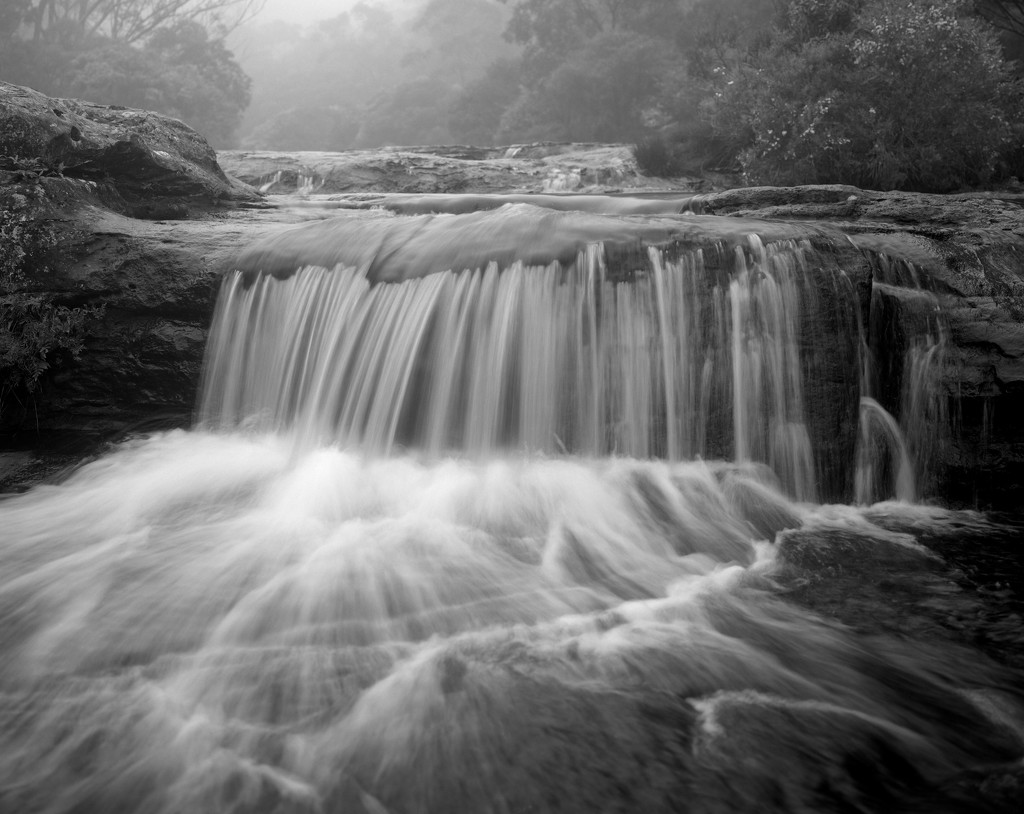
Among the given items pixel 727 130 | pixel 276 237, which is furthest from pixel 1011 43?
pixel 276 237

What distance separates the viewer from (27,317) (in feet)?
20.3

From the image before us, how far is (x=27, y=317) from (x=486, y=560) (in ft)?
15.6

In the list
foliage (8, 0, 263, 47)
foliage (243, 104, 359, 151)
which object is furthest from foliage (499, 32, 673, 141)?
foliage (8, 0, 263, 47)

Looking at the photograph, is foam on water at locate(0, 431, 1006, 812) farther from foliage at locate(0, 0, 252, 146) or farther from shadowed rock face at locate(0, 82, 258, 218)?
foliage at locate(0, 0, 252, 146)

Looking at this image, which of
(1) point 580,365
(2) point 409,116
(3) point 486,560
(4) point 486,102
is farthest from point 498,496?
(2) point 409,116

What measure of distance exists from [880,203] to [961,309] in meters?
1.80

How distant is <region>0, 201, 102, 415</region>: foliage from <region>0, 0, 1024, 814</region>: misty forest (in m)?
0.03

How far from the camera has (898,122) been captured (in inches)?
432

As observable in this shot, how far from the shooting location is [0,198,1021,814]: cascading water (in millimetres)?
2518

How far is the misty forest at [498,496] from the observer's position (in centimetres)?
259

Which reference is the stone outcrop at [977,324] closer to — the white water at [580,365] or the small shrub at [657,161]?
the white water at [580,365]

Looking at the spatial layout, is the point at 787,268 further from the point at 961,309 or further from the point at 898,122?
the point at 898,122

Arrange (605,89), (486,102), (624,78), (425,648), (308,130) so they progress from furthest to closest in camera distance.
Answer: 1. (308,130)
2. (486,102)
3. (605,89)
4. (624,78)
5. (425,648)

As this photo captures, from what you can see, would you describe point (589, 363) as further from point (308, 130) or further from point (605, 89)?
point (308, 130)
